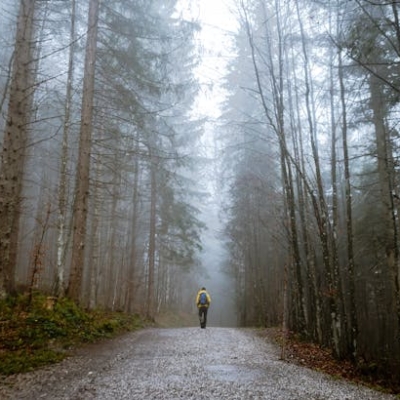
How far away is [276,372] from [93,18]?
1040cm

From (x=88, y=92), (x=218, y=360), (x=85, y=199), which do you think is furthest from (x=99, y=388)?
(x=88, y=92)

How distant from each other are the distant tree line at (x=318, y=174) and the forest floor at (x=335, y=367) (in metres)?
0.33

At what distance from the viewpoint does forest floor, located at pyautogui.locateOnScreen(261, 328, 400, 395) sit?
23.7 ft

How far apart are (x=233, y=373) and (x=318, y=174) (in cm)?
494

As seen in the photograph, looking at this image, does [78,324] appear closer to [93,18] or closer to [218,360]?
[218,360]

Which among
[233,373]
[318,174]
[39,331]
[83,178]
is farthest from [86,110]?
[233,373]

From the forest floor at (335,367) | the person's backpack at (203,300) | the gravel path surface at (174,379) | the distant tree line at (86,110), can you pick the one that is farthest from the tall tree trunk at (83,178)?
the person's backpack at (203,300)

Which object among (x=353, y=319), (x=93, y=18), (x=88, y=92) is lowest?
(x=353, y=319)

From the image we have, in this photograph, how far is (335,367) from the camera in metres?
7.91

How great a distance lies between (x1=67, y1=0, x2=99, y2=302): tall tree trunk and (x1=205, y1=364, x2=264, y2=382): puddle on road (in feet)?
16.3

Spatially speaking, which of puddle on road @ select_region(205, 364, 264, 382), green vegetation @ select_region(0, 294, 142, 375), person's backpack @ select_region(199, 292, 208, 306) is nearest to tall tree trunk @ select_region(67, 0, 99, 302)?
green vegetation @ select_region(0, 294, 142, 375)

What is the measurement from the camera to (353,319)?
29.5 ft

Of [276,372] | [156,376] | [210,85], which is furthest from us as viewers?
[210,85]

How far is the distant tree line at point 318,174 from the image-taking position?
8898 millimetres
